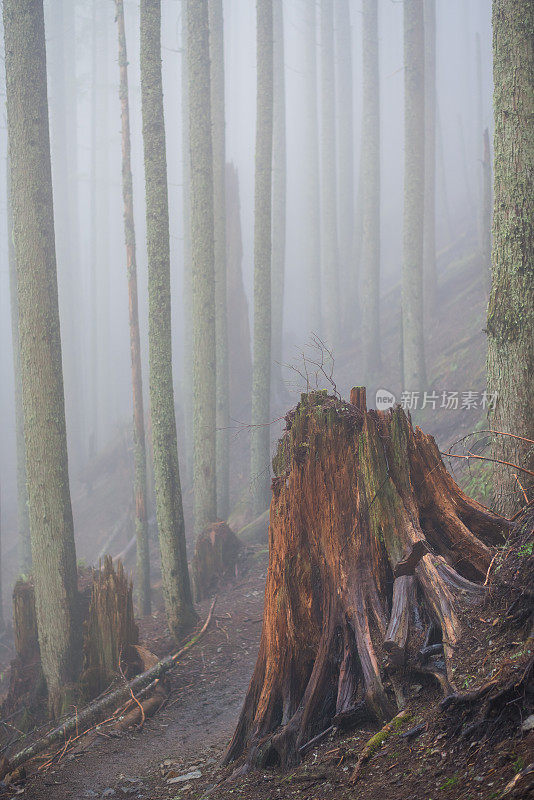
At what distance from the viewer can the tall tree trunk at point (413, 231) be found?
585 inches

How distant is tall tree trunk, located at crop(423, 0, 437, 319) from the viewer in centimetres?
2064

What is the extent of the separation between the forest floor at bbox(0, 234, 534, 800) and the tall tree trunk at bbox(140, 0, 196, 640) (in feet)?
2.55

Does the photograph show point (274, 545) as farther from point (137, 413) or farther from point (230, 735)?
point (137, 413)

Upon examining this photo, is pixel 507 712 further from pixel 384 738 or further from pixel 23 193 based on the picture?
pixel 23 193

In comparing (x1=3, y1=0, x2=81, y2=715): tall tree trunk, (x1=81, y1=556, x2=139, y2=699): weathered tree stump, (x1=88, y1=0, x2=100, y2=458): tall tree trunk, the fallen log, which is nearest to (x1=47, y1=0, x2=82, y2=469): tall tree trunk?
(x1=88, y1=0, x2=100, y2=458): tall tree trunk

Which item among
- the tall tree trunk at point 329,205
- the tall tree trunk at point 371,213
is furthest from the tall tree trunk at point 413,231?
the tall tree trunk at point 329,205

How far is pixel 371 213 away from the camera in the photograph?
19.8 m

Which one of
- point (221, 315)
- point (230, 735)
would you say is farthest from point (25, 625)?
point (221, 315)

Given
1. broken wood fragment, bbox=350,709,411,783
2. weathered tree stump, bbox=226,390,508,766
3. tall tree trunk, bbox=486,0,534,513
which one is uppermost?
tall tree trunk, bbox=486,0,534,513

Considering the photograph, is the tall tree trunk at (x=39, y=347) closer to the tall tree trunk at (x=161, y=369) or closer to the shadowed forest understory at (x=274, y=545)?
the shadowed forest understory at (x=274, y=545)

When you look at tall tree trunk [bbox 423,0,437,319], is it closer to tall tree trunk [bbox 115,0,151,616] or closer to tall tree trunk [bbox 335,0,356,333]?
tall tree trunk [bbox 335,0,356,333]

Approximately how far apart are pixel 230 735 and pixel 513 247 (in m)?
5.21

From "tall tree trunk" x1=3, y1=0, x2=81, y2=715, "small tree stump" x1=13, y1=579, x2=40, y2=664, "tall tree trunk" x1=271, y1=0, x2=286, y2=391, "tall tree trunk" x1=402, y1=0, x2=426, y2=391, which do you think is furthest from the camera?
"tall tree trunk" x1=271, y1=0, x2=286, y2=391

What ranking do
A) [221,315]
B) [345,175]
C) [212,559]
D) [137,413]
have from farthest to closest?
[345,175], [221,315], [137,413], [212,559]
